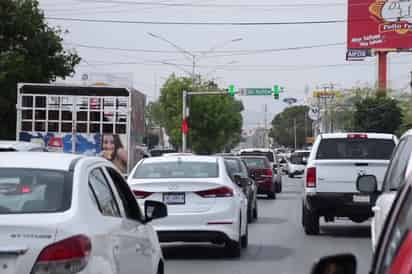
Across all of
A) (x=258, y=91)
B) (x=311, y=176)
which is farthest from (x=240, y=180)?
(x=258, y=91)

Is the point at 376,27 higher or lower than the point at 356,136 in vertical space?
higher

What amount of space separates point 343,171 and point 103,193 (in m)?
11.4

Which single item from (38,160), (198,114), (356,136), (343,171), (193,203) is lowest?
(193,203)

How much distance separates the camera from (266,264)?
15.1 m

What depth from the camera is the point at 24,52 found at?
39.5 metres

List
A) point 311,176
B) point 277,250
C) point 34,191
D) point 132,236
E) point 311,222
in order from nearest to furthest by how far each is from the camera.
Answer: point 34,191
point 132,236
point 277,250
point 311,176
point 311,222


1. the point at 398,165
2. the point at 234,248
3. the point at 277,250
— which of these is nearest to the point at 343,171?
the point at 277,250

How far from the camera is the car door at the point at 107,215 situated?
7199 millimetres

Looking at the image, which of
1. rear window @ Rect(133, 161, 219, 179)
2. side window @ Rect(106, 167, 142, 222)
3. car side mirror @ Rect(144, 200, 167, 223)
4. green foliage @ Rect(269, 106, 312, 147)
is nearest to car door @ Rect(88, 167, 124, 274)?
side window @ Rect(106, 167, 142, 222)

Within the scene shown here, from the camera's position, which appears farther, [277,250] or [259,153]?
[259,153]

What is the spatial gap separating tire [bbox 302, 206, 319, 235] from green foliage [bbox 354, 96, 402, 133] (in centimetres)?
5998

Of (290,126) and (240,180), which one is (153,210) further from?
(290,126)

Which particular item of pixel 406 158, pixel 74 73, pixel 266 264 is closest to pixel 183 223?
pixel 266 264

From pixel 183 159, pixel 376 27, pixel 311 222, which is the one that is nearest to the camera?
pixel 183 159
